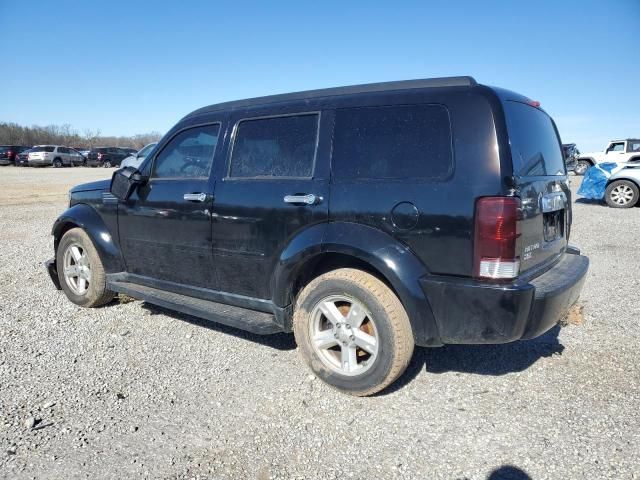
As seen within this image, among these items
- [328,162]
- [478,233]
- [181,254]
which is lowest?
[181,254]

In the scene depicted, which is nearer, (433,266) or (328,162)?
(433,266)

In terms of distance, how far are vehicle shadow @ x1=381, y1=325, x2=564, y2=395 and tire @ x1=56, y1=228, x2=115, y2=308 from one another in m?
3.03

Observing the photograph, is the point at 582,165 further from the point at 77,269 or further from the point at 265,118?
the point at 77,269

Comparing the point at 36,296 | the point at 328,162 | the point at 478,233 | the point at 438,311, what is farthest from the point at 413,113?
the point at 36,296

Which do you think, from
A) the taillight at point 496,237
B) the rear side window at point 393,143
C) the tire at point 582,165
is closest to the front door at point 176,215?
the rear side window at point 393,143

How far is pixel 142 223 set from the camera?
165 inches

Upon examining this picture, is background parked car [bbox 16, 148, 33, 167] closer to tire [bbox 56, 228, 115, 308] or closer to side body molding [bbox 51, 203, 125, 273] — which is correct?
tire [bbox 56, 228, 115, 308]

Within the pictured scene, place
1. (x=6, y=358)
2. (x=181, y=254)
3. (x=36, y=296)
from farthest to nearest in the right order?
(x=36, y=296) → (x=181, y=254) → (x=6, y=358)

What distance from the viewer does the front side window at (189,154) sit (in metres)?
3.91

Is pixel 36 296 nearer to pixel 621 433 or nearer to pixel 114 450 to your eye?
pixel 114 450

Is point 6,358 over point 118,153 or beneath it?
beneath

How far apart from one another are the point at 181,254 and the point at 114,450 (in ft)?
5.60

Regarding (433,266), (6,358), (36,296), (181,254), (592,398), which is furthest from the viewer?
(36,296)

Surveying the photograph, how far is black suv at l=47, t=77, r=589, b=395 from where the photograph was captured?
2.69m
